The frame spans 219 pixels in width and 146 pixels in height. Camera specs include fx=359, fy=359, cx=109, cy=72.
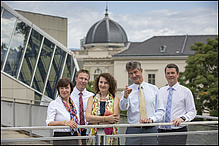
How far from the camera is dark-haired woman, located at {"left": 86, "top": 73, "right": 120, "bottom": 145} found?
5.36 m

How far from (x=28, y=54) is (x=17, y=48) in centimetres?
65

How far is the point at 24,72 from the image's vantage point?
17281mm

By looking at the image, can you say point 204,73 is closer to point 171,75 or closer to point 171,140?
point 171,75

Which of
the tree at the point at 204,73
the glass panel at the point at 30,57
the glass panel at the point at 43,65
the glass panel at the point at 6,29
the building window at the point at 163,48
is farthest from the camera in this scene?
the building window at the point at 163,48

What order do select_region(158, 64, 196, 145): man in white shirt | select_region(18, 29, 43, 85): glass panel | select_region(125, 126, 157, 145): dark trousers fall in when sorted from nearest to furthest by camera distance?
select_region(125, 126, 157, 145): dark trousers < select_region(158, 64, 196, 145): man in white shirt < select_region(18, 29, 43, 85): glass panel

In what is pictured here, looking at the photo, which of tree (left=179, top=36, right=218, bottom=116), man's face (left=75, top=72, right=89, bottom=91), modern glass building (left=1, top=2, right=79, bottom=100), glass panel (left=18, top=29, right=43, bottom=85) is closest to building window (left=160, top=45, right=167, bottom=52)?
tree (left=179, top=36, right=218, bottom=116)

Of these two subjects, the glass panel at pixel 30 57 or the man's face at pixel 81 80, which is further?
the glass panel at pixel 30 57

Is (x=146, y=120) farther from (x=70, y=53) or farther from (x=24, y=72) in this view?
(x=70, y=53)

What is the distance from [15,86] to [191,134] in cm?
1223

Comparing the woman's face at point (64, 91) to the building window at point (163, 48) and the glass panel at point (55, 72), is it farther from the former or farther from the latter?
the building window at point (163, 48)

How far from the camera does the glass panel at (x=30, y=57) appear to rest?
17250 millimetres

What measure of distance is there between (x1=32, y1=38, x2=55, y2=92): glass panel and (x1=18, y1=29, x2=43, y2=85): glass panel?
352mm

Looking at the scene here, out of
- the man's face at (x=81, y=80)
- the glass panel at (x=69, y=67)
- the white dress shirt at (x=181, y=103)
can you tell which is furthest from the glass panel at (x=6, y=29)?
the white dress shirt at (x=181, y=103)

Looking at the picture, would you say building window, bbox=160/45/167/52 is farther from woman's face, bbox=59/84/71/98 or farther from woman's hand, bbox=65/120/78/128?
woman's hand, bbox=65/120/78/128
